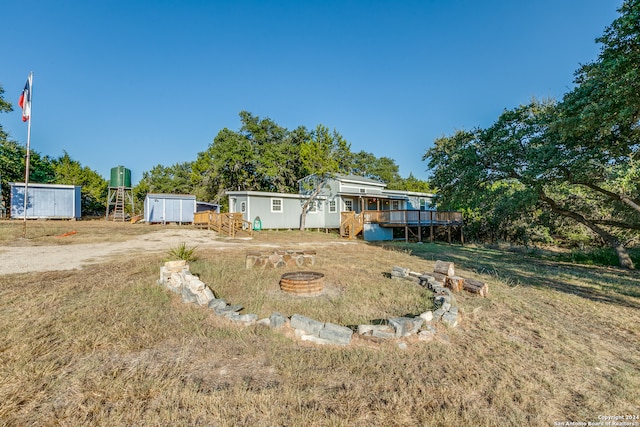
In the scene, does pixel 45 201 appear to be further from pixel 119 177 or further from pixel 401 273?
pixel 401 273

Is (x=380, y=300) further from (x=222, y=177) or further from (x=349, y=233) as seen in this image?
(x=222, y=177)

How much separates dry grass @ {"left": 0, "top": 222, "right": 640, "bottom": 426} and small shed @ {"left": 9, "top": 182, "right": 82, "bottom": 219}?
20.7 metres

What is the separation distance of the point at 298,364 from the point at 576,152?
10.2 meters

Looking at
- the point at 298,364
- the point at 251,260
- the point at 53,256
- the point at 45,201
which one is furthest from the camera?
the point at 45,201

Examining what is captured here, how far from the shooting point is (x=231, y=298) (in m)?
5.22

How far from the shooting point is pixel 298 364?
3033mm

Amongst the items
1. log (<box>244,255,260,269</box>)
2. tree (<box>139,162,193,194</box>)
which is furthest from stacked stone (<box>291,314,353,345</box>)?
tree (<box>139,162,193,194</box>)

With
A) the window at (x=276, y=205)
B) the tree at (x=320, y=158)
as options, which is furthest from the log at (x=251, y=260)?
the tree at (x=320, y=158)

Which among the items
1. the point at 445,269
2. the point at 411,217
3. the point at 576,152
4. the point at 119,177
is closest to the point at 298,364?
the point at 445,269

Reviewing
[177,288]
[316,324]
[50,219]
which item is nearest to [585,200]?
[316,324]

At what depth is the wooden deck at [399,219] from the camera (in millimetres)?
18859

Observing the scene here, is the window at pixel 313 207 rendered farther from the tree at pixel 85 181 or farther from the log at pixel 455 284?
the tree at pixel 85 181

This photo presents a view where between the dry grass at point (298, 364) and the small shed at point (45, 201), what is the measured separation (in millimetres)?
20725

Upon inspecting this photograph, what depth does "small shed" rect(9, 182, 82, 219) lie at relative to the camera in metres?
20.5
